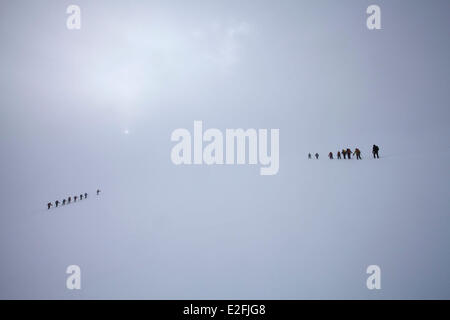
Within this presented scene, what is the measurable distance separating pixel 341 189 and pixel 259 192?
4.97m

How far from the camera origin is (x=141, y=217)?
12117 millimetres

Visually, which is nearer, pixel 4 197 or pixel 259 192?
pixel 259 192

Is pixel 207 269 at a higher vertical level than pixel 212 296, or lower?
higher

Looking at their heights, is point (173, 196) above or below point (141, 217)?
above

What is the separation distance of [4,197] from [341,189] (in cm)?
4026
